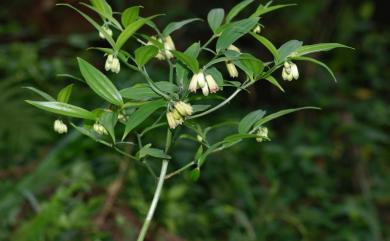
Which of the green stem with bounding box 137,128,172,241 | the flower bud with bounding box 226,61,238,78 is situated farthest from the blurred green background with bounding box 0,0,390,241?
the flower bud with bounding box 226,61,238,78

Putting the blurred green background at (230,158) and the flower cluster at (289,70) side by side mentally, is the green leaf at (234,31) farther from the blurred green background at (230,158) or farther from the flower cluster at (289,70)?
the blurred green background at (230,158)

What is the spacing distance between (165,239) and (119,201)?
23 cm

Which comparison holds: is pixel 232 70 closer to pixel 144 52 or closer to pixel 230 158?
pixel 144 52

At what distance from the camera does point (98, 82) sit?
938 millimetres

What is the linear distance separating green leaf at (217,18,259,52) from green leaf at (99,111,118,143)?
0.63 feet

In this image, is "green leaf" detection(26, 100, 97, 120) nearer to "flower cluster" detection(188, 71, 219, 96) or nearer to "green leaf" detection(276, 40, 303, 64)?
"flower cluster" detection(188, 71, 219, 96)

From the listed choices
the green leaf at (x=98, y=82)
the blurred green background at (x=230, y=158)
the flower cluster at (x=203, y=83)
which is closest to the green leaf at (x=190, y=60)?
the flower cluster at (x=203, y=83)

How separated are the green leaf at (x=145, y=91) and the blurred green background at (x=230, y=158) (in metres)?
0.78

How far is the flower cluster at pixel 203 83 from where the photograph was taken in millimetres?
904

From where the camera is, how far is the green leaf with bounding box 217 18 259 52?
0.93m

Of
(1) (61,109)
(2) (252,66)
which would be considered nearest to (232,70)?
(2) (252,66)

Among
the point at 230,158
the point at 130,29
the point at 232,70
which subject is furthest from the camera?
the point at 230,158

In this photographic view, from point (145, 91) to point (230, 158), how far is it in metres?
2.14

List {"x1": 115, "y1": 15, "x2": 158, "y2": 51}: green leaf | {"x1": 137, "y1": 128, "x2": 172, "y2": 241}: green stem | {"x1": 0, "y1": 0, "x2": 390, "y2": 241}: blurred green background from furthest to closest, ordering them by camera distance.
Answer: {"x1": 0, "y1": 0, "x2": 390, "y2": 241}: blurred green background, {"x1": 137, "y1": 128, "x2": 172, "y2": 241}: green stem, {"x1": 115, "y1": 15, "x2": 158, "y2": 51}: green leaf
